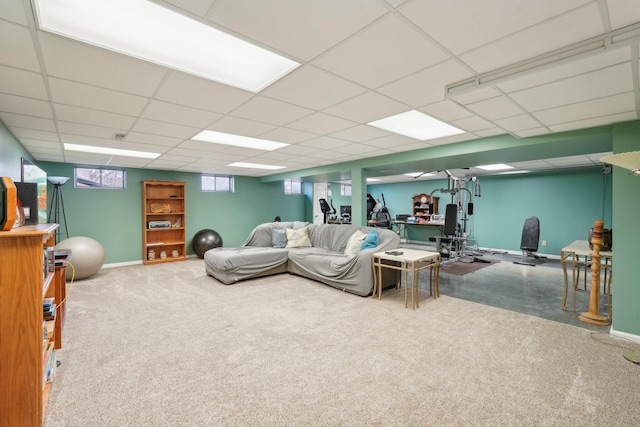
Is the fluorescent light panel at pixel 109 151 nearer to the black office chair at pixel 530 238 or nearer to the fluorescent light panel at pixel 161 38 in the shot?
the fluorescent light panel at pixel 161 38

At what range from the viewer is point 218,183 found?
8.18m

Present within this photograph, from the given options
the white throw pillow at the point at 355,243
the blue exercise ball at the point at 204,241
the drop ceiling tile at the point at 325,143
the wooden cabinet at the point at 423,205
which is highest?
the drop ceiling tile at the point at 325,143

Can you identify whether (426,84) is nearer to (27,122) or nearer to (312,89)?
(312,89)

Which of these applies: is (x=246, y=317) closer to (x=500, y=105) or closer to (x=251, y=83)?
(x=251, y=83)

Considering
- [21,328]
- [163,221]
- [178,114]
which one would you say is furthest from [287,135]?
[163,221]

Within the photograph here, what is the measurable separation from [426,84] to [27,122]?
407cm

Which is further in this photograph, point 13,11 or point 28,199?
point 28,199

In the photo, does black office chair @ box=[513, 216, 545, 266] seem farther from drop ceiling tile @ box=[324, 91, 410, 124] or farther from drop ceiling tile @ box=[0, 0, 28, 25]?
drop ceiling tile @ box=[0, 0, 28, 25]

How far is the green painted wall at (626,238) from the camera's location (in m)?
2.88

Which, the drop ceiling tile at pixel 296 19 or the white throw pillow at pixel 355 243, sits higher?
the drop ceiling tile at pixel 296 19

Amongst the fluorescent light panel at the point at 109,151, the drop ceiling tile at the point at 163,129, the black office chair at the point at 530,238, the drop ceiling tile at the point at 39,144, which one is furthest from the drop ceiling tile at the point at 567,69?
the black office chair at the point at 530,238

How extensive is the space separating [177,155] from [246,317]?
10.8 ft

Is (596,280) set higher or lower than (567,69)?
lower

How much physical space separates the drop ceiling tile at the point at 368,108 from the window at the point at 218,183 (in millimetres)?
5919
